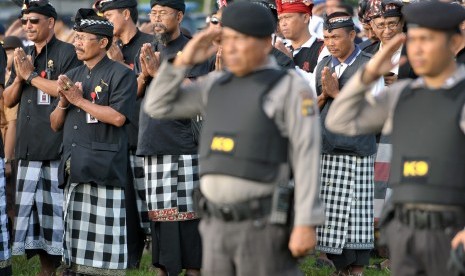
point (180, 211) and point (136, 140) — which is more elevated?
point (136, 140)

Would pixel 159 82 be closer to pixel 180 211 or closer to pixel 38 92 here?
pixel 180 211

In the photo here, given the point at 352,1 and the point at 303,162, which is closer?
the point at 303,162

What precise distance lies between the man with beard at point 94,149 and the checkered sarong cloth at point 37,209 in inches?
30.7

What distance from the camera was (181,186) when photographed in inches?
394

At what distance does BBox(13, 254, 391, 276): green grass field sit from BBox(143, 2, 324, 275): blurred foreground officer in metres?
4.32

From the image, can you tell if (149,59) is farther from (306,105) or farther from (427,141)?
(427,141)

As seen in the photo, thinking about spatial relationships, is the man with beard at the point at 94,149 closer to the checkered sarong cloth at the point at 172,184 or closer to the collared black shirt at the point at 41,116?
the checkered sarong cloth at the point at 172,184

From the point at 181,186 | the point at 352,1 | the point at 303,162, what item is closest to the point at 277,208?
the point at 303,162

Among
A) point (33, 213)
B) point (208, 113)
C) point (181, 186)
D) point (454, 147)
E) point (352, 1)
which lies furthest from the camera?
point (352, 1)

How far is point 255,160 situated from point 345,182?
13.7 ft

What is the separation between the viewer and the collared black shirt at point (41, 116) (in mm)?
10602

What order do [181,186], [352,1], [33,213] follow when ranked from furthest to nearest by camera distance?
[352,1]
[33,213]
[181,186]

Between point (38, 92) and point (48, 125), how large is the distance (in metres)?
0.31

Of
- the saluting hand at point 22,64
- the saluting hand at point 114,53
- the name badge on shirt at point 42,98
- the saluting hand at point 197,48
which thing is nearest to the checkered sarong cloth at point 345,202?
the saluting hand at point 114,53
